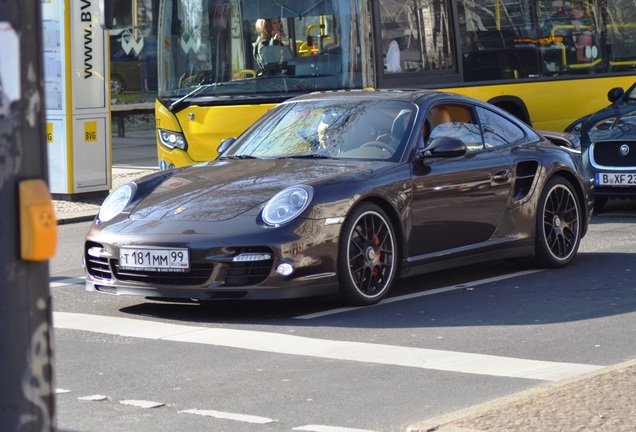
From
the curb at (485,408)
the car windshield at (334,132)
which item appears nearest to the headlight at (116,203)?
the car windshield at (334,132)

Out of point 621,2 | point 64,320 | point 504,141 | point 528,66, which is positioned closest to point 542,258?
point 504,141

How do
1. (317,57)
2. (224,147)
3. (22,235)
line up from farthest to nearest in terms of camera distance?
(317,57), (224,147), (22,235)

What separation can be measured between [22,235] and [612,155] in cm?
1122

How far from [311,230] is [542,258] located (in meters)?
2.59

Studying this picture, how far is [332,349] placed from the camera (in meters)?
7.31

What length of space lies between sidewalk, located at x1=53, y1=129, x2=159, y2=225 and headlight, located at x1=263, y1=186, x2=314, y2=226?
6759mm

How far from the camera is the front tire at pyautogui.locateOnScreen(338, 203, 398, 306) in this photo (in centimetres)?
844

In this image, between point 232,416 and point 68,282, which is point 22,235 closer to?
point 232,416

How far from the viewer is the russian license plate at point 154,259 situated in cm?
816

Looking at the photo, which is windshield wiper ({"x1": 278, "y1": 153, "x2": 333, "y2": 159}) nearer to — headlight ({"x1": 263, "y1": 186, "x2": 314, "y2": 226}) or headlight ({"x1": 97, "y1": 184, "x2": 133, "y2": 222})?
headlight ({"x1": 263, "y1": 186, "x2": 314, "y2": 226})

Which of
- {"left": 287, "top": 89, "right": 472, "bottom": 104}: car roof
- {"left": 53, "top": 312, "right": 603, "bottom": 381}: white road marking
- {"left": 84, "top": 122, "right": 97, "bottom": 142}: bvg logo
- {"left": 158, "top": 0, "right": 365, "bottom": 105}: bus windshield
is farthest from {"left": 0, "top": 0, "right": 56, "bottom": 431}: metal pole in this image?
{"left": 84, "top": 122, "right": 97, "bottom": 142}: bvg logo

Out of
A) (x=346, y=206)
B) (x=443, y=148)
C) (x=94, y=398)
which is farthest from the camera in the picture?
(x=443, y=148)

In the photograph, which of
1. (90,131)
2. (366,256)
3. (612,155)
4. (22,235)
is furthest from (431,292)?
(90,131)

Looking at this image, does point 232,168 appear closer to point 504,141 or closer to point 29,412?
point 504,141
